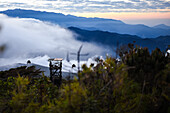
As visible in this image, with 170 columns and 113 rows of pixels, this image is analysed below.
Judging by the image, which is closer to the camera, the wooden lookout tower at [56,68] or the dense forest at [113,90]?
the dense forest at [113,90]

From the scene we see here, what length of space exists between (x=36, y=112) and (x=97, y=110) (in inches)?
39.5

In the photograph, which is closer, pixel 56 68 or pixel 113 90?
pixel 113 90

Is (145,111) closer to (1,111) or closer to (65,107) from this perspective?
(65,107)

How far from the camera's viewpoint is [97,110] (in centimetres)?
284

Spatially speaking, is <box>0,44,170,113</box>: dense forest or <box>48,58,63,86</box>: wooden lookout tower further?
<box>48,58,63,86</box>: wooden lookout tower

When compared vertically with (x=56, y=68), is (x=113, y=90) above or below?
above

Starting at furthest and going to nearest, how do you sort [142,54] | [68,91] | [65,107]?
[142,54], [68,91], [65,107]

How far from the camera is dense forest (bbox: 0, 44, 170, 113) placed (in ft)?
9.07

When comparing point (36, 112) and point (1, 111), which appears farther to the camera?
point (1, 111)

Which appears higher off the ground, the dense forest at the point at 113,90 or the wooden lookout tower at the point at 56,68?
the dense forest at the point at 113,90

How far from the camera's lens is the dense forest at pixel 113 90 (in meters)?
2.77

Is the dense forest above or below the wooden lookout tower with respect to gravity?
above

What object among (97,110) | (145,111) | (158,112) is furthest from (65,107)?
(158,112)

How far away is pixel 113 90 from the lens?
10.8ft
